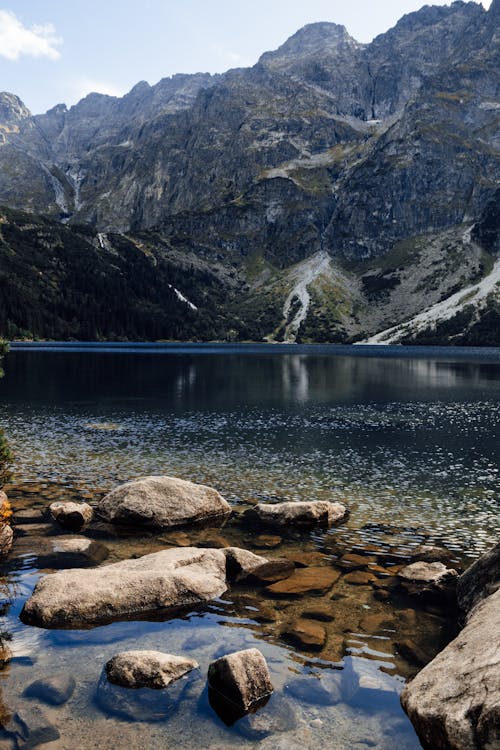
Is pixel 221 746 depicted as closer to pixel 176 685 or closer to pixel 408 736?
pixel 176 685

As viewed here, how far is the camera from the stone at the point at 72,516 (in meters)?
28.8

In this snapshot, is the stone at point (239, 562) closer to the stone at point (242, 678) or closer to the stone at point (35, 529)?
the stone at point (242, 678)

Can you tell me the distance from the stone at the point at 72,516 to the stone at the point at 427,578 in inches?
675

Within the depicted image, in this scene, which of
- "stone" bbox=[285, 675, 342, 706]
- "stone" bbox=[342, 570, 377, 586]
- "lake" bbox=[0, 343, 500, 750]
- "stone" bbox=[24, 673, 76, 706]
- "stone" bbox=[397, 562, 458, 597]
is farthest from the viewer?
"stone" bbox=[342, 570, 377, 586]

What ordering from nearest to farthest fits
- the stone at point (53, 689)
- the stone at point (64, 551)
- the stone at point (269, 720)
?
1. the stone at point (269, 720)
2. the stone at point (53, 689)
3. the stone at point (64, 551)

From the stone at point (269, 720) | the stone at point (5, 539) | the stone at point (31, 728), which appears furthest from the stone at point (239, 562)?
the stone at point (5, 539)

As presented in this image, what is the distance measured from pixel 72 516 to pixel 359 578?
15939 mm

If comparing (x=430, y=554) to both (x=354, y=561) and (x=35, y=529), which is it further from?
(x=35, y=529)

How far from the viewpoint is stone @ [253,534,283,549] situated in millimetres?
26875

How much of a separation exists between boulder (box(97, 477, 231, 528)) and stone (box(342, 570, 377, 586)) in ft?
34.3

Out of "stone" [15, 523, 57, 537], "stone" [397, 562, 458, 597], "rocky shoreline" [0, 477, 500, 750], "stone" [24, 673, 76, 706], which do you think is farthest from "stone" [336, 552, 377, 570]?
"stone" [15, 523, 57, 537]

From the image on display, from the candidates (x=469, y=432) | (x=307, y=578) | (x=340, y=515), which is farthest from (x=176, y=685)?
(x=469, y=432)

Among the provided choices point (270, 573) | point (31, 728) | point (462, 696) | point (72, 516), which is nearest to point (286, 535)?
point (270, 573)

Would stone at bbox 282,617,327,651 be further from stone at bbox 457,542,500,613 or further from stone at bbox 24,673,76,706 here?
stone at bbox 24,673,76,706
